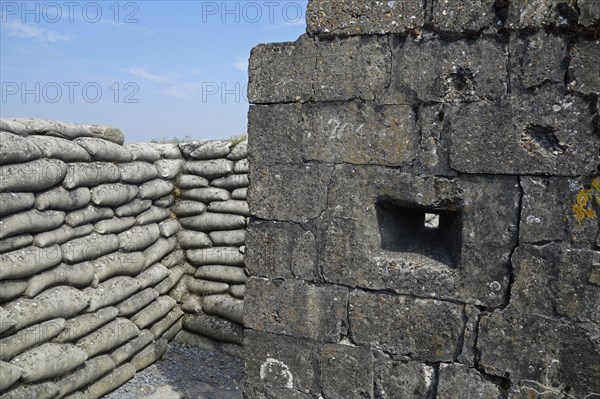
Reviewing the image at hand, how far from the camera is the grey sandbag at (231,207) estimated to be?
624 centimetres

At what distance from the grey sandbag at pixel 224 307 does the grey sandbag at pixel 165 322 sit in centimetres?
30

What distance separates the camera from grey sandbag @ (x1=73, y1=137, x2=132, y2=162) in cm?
490

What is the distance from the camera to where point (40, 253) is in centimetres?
425

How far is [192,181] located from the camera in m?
6.39

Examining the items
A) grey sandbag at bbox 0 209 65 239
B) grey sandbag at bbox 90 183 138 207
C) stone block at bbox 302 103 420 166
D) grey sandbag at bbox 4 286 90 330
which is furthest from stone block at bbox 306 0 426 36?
Answer: grey sandbag at bbox 90 183 138 207

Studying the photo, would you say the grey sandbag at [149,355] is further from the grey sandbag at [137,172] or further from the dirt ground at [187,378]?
the grey sandbag at [137,172]

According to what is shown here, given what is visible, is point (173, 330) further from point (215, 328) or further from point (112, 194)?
point (112, 194)

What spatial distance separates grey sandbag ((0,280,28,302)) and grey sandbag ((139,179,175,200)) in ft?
5.97

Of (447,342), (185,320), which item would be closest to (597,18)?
(447,342)

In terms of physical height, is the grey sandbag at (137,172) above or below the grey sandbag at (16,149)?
below

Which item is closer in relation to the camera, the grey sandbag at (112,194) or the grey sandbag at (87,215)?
the grey sandbag at (87,215)

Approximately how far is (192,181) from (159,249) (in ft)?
2.96

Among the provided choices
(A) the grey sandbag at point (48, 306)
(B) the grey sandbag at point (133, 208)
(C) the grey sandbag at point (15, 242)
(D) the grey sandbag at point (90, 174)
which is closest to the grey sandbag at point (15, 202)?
(C) the grey sandbag at point (15, 242)

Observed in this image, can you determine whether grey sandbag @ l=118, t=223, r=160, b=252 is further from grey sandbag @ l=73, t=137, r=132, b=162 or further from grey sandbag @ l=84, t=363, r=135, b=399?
grey sandbag @ l=84, t=363, r=135, b=399
